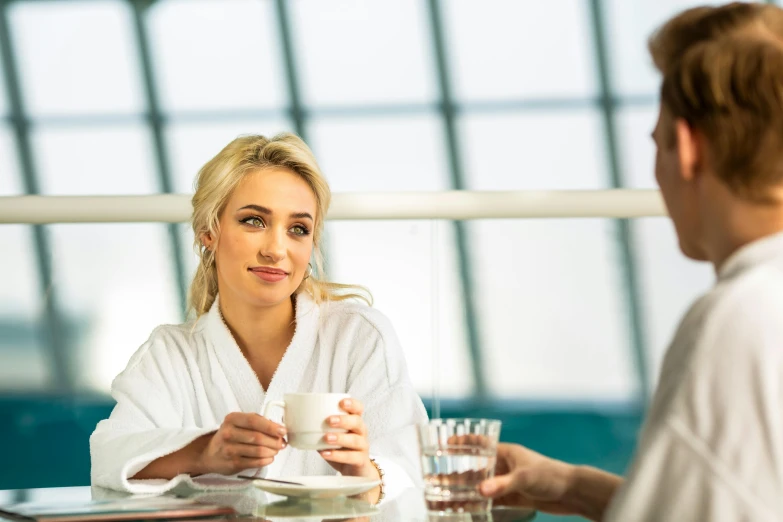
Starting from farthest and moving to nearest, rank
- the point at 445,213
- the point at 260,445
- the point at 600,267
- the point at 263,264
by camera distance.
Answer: the point at 600,267 < the point at 445,213 < the point at 263,264 < the point at 260,445

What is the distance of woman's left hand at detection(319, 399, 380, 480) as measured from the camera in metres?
1.40

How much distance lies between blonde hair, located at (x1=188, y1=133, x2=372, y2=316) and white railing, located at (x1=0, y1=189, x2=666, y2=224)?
0.48 metres

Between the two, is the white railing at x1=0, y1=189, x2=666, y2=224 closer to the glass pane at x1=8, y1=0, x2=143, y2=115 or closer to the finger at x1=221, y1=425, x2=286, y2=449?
the finger at x1=221, y1=425, x2=286, y2=449

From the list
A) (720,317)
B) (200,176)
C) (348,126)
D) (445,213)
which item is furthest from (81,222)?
(348,126)

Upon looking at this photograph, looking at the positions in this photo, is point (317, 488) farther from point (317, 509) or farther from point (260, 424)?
point (260, 424)

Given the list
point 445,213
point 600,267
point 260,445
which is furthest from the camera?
point 600,267

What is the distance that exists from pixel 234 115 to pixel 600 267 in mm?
8507

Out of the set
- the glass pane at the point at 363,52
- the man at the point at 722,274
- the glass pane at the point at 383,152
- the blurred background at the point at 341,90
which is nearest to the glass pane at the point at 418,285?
the man at the point at 722,274

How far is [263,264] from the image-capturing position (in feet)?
6.72

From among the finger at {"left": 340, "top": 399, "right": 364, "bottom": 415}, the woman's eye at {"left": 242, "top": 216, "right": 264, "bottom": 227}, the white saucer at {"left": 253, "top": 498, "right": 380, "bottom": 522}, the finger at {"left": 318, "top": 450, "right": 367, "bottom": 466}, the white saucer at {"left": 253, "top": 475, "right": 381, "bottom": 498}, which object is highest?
the woman's eye at {"left": 242, "top": 216, "right": 264, "bottom": 227}

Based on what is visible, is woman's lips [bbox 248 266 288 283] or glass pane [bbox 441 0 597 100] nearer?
woman's lips [bbox 248 266 288 283]

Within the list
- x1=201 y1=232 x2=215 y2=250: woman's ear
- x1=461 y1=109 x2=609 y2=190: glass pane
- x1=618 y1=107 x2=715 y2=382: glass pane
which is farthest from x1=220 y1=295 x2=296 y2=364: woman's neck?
x1=461 y1=109 x2=609 y2=190: glass pane

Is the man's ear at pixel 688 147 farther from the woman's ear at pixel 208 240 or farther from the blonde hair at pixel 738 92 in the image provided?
the woman's ear at pixel 208 240

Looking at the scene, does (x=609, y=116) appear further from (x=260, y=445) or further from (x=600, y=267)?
(x=260, y=445)
